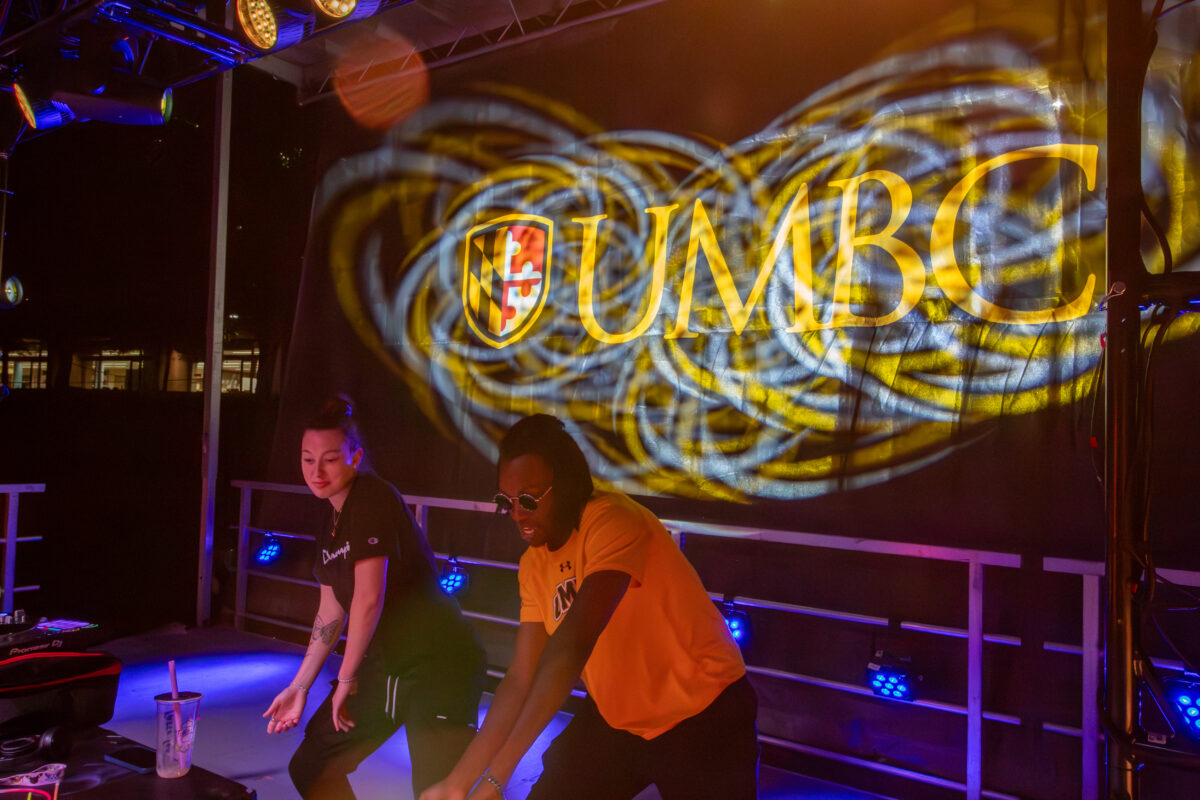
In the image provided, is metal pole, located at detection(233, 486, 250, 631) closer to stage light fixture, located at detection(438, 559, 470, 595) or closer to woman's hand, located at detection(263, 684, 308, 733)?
stage light fixture, located at detection(438, 559, 470, 595)

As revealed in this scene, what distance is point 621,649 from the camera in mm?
1796

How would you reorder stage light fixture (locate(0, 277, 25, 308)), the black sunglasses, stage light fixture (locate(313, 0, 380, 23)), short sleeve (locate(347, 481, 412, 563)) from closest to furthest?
the black sunglasses, short sleeve (locate(347, 481, 412, 563)), stage light fixture (locate(313, 0, 380, 23)), stage light fixture (locate(0, 277, 25, 308))

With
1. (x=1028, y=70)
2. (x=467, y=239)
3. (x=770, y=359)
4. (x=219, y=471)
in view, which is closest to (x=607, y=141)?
(x=467, y=239)

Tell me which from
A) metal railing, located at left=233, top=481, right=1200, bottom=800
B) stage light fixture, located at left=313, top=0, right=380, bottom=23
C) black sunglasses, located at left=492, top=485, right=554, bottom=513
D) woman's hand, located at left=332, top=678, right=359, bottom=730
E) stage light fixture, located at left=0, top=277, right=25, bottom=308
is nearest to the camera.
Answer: black sunglasses, located at left=492, top=485, right=554, bottom=513

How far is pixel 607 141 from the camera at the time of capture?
4.96 m

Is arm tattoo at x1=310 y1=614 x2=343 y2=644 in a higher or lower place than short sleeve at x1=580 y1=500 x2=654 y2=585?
lower

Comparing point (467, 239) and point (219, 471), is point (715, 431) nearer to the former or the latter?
point (467, 239)

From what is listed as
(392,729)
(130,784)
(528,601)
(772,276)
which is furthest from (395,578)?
(772,276)

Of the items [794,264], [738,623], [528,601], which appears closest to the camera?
[528,601]

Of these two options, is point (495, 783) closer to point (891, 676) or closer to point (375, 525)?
point (375, 525)

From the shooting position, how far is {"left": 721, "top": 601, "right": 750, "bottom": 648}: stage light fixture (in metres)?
3.90

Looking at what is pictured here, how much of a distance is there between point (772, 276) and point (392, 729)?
2835mm

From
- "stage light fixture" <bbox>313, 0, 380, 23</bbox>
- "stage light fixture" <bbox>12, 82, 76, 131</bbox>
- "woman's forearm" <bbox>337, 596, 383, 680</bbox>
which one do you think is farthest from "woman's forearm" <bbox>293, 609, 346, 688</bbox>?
"stage light fixture" <bbox>12, 82, 76, 131</bbox>

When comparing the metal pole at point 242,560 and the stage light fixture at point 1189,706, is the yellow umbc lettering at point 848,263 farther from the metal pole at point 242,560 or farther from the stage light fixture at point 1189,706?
the metal pole at point 242,560
